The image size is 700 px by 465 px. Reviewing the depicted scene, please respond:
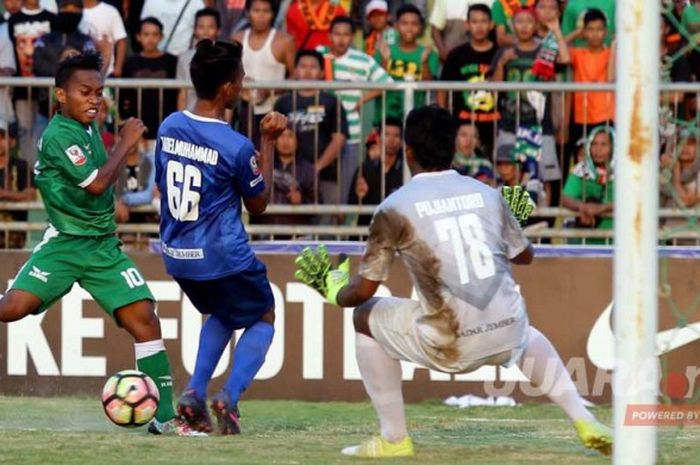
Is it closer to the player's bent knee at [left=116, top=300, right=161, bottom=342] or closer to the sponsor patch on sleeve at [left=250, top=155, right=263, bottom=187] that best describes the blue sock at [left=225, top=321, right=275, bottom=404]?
the player's bent knee at [left=116, top=300, right=161, bottom=342]

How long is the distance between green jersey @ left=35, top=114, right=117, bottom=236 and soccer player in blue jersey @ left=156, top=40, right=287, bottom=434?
1.54 feet

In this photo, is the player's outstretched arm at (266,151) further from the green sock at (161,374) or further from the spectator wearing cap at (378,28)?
the spectator wearing cap at (378,28)

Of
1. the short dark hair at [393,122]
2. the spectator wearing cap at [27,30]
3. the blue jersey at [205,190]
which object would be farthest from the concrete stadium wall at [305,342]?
the blue jersey at [205,190]

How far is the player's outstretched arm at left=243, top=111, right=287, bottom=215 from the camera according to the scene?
32.2 ft

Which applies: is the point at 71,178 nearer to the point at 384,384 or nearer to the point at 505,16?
the point at 384,384

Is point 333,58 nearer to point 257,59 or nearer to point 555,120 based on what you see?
point 257,59

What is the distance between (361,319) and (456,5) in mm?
7338

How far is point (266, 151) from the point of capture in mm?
10023

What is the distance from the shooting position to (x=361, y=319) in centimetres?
862

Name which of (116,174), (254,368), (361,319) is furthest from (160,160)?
(361,319)

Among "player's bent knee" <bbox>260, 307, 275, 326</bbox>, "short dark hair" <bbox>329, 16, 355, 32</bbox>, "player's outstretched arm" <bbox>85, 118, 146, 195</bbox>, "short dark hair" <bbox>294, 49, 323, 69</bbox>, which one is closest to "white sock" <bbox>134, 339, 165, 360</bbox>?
"player's bent knee" <bbox>260, 307, 275, 326</bbox>

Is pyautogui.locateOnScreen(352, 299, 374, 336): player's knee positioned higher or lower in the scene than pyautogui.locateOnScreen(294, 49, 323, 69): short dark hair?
lower

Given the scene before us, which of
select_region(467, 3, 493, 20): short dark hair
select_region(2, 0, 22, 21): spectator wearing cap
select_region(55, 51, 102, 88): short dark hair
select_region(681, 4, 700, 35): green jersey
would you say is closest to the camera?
select_region(55, 51, 102, 88): short dark hair

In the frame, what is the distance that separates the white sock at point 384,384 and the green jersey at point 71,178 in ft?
7.77
